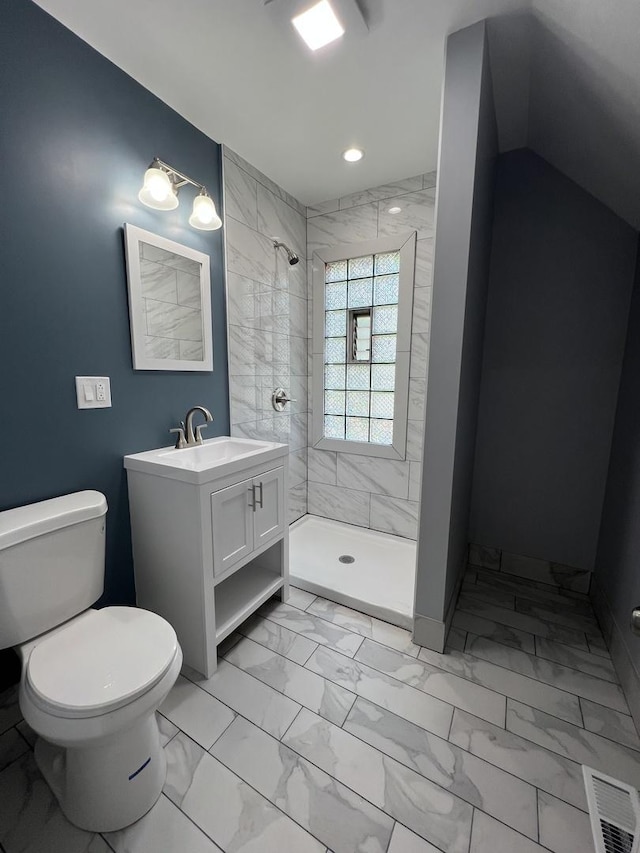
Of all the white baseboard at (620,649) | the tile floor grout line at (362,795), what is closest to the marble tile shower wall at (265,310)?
the tile floor grout line at (362,795)

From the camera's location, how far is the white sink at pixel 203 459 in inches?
53.3

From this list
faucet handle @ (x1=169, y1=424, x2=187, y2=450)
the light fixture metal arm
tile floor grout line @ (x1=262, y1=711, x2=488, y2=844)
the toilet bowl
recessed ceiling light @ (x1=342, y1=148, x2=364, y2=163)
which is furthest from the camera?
recessed ceiling light @ (x1=342, y1=148, x2=364, y2=163)

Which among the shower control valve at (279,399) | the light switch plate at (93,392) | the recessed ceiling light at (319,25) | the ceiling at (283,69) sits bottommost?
the shower control valve at (279,399)

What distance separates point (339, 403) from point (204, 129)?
1.86 metres

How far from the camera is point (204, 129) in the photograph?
71.6 inches

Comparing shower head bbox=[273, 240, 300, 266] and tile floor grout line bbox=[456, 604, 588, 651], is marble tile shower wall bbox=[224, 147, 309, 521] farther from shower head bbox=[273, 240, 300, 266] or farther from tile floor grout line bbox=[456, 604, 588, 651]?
tile floor grout line bbox=[456, 604, 588, 651]

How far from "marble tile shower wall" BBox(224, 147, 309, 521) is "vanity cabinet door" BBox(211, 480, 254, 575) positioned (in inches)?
26.9

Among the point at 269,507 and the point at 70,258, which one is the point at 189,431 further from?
the point at 70,258

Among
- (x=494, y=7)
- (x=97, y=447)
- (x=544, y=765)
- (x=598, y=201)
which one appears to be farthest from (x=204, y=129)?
(x=544, y=765)

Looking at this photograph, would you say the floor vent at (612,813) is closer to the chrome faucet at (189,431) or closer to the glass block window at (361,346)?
the glass block window at (361,346)

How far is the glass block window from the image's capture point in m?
2.49

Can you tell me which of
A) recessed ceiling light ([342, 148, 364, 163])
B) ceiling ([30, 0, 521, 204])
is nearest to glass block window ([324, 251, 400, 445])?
recessed ceiling light ([342, 148, 364, 163])

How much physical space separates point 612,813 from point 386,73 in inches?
110

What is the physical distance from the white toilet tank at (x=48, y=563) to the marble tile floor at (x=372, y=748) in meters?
0.50
